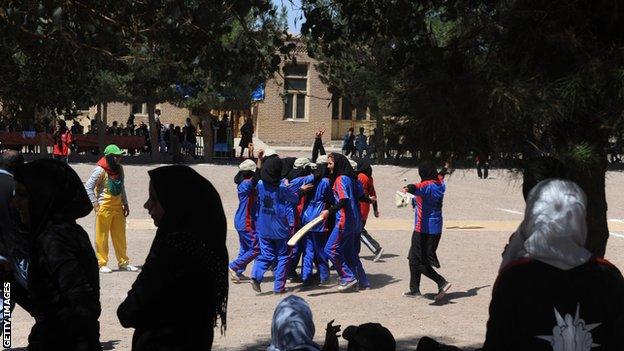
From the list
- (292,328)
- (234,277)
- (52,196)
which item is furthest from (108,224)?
(292,328)

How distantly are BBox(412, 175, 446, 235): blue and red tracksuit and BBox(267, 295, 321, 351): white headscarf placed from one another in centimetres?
662

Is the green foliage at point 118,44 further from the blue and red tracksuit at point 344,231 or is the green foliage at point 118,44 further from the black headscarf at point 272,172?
the blue and red tracksuit at point 344,231

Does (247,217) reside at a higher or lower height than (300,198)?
lower

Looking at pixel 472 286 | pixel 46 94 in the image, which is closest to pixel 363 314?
pixel 472 286

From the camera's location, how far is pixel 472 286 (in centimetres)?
1265

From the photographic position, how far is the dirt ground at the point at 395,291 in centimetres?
947

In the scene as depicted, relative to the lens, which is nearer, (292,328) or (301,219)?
(292,328)

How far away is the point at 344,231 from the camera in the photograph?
1188 centimetres

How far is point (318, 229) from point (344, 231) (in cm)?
34

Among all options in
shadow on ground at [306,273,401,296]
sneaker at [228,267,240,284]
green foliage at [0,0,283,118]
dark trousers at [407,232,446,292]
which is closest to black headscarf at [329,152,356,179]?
dark trousers at [407,232,446,292]

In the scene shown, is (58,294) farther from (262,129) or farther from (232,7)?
(262,129)

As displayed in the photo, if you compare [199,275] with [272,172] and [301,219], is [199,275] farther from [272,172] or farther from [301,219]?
[301,219]

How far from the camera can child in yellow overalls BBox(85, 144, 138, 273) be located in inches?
499

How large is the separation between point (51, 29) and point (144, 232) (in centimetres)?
1008
